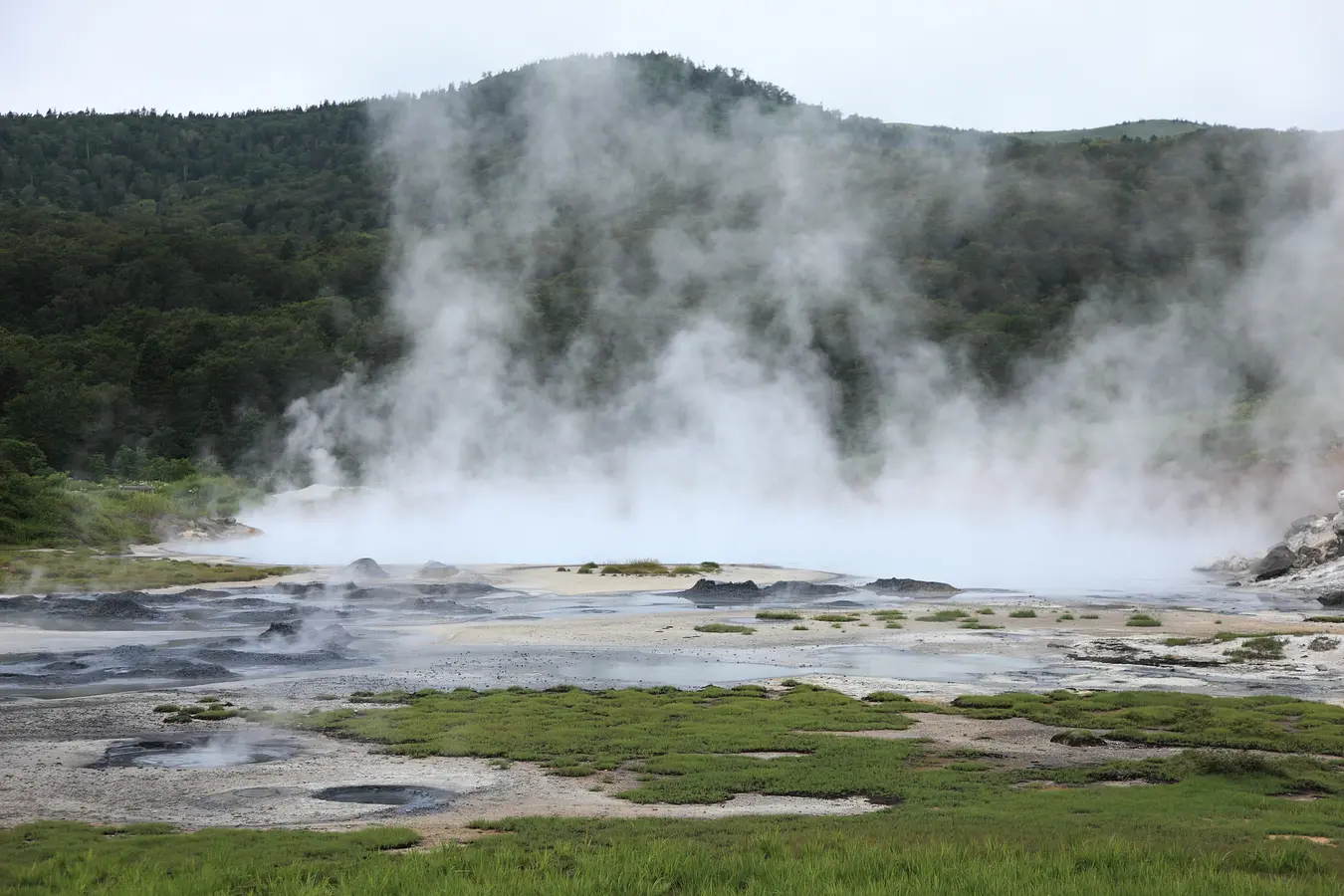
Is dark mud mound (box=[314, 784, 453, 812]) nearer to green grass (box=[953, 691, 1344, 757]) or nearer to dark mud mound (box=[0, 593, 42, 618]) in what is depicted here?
green grass (box=[953, 691, 1344, 757])

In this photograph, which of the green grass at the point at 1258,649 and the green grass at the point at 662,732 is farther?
the green grass at the point at 1258,649

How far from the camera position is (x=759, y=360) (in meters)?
102

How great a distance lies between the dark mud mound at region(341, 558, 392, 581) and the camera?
49.8 meters

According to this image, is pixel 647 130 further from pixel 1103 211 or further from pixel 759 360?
pixel 759 360

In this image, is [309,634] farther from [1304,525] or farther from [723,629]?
[1304,525]

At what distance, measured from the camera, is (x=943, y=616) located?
36938mm

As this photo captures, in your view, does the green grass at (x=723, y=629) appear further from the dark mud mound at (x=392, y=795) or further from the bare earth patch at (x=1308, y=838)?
the bare earth patch at (x=1308, y=838)

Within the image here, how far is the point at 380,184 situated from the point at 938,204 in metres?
70.7

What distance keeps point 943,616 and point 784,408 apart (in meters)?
57.2

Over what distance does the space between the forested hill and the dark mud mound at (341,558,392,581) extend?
160ft

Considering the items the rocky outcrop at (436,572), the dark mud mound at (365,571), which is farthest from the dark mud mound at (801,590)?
the dark mud mound at (365,571)

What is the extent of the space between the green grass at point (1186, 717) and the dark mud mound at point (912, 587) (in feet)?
78.1

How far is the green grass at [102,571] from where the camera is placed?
45.5m

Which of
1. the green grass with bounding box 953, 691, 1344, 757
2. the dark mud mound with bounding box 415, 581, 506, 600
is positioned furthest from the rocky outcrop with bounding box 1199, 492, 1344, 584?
the green grass with bounding box 953, 691, 1344, 757
